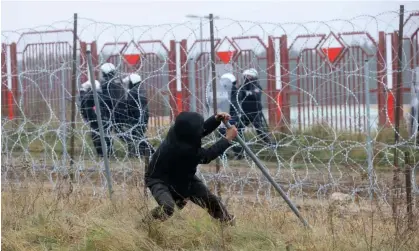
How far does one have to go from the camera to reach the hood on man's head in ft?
24.0

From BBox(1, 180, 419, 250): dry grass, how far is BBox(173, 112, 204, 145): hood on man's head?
67 centimetres

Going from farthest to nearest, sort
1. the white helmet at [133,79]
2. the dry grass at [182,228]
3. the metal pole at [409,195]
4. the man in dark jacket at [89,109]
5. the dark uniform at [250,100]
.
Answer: the white helmet at [133,79] < the dark uniform at [250,100] < the man in dark jacket at [89,109] < the dry grass at [182,228] < the metal pole at [409,195]

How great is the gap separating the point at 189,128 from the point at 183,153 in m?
0.22

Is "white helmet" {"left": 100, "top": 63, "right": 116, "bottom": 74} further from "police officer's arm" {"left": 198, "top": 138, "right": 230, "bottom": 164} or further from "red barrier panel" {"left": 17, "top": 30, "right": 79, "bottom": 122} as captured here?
"police officer's arm" {"left": 198, "top": 138, "right": 230, "bottom": 164}

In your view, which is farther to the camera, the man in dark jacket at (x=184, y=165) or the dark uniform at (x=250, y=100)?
the dark uniform at (x=250, y=100)

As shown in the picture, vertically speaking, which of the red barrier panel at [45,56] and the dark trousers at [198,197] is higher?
the red barrier panel at [45,56]

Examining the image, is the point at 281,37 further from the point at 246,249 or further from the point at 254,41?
the point at 246,249

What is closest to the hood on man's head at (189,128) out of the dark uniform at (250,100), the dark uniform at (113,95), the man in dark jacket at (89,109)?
the man in dark jacket at (89,109)

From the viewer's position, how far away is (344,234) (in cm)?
713

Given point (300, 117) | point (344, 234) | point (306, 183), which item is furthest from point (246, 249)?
point (300, 117)

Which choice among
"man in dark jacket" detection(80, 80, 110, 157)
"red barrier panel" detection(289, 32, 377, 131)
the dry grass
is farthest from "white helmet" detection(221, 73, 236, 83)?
the dry grass

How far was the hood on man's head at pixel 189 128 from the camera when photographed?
7.32 meters

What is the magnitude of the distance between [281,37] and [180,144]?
9.89m

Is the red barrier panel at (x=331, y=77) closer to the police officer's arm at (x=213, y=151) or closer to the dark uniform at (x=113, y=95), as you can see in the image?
the dark uniform at (x=113, y=95)
